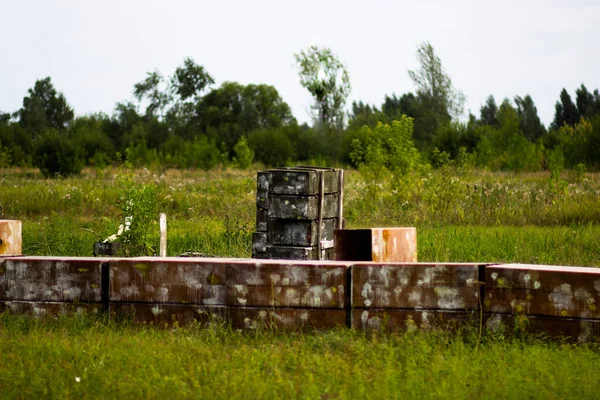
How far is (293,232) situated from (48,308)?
3.56 metres

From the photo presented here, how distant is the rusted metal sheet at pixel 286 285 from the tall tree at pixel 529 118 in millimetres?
71591

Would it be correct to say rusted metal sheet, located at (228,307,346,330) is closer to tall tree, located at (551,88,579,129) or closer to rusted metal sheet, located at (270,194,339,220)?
rusted metal sheet, located at (270,194,339,220)

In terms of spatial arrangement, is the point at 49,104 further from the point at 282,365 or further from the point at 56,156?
the point at 282,365

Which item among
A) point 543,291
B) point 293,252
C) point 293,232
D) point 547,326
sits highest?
point 293,232

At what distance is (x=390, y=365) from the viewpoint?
18.7 feet

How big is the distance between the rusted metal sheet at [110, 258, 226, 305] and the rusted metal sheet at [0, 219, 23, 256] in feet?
5.77

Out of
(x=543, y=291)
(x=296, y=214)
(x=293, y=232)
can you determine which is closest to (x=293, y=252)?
(x=293, y=232)

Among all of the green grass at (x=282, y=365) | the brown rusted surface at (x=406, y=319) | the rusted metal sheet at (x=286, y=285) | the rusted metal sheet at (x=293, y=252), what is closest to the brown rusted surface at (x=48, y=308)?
the green grass at (x=282, y=365)

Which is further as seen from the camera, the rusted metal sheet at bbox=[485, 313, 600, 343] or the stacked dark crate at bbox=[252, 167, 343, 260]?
the stacked dark crate at bbox=[252, 167, 343, 260]

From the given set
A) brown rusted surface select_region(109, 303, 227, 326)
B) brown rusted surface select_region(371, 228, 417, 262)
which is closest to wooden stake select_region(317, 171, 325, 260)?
brown rusted surface select_region(371, 228, 417, 262)

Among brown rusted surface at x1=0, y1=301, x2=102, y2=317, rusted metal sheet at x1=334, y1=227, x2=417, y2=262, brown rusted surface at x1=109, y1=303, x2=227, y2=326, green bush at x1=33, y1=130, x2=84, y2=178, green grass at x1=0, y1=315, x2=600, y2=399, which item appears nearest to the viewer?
green grass at x1=0, y1=315, x2=600, y2=399

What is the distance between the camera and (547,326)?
6.58 metres

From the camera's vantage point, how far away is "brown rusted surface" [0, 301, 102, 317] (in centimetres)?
741

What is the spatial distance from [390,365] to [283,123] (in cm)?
7704
